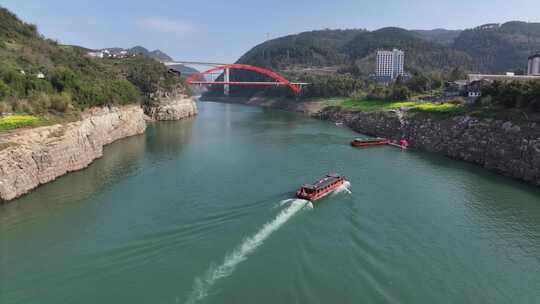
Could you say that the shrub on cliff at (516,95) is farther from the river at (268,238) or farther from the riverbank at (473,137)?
the river at (268,238)

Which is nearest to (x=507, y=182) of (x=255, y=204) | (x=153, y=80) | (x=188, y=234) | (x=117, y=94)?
(x=255, y=204)

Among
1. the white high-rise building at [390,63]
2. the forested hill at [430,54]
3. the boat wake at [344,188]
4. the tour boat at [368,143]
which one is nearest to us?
the boat wake at [344,188]

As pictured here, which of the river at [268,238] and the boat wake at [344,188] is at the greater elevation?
the boat wake at [344,188]

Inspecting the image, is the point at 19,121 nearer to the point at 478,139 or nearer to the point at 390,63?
the point at 478,139

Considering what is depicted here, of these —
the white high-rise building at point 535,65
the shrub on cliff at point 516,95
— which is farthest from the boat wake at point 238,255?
the white high-rise building at point 535,65

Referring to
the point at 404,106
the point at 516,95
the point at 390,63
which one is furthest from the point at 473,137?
the point at 390,63

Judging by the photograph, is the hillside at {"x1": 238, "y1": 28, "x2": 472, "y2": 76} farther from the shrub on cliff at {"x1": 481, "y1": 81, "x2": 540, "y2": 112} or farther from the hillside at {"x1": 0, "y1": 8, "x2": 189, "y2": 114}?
the shrub on cliff at {"x1": 481, "y1": 81, "x2": 540, "y2": 112}
